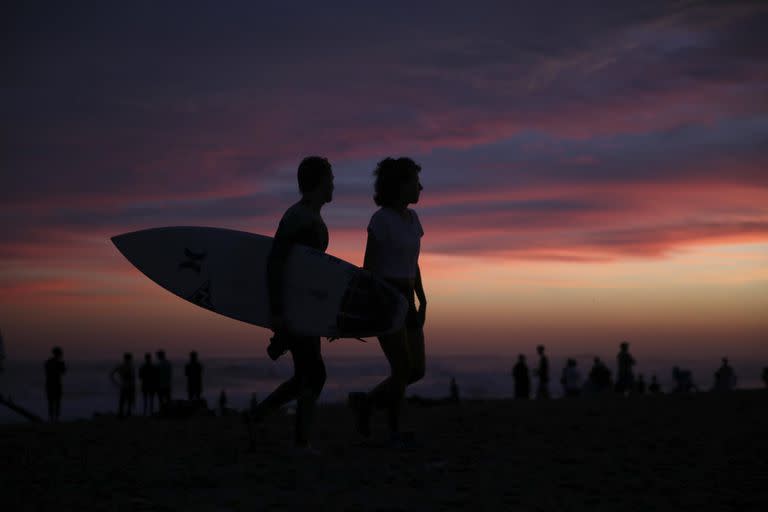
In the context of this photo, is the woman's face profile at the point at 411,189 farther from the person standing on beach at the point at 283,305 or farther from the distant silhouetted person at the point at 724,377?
the distant silhouetted person at the point at 724,377

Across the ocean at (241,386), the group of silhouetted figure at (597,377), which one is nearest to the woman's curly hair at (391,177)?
the group of silhouetted figure at (597,377)

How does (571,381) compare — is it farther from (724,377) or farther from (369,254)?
(369,254)

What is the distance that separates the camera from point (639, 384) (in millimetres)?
22703

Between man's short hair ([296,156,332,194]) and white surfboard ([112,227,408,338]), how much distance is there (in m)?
0.46

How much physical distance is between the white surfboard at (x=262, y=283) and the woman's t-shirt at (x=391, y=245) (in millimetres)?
→ 134

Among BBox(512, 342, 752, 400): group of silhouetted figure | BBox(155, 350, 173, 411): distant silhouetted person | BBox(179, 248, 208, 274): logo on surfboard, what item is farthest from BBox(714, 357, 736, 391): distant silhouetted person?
BBox(179, 248, 208, 274): logo on surfboard

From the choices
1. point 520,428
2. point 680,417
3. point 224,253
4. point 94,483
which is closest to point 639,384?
point 680,417

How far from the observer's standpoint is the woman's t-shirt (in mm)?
5391

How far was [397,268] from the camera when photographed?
17.8 ft

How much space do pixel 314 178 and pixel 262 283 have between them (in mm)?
1141

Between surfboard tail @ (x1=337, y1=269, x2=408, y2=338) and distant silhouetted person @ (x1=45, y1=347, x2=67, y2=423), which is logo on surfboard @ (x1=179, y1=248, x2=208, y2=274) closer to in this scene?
surfboard tail @ (x1=337, y1=269, x2=408, y2=338)

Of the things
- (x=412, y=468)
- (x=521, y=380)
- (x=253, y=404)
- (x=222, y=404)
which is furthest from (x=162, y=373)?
(x=412, y=468)

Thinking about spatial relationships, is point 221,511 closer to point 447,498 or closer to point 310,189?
point 447,498

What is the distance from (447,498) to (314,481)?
0.84m
